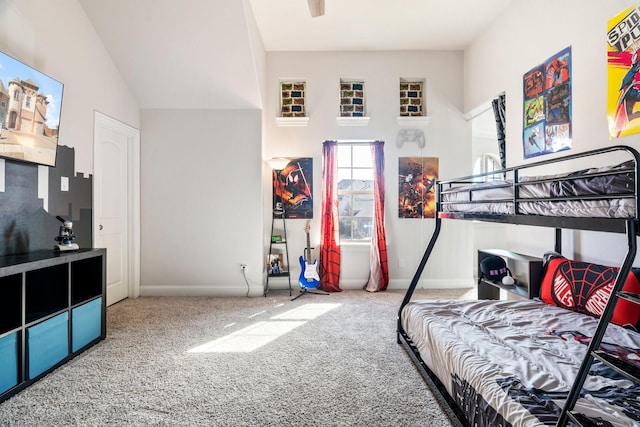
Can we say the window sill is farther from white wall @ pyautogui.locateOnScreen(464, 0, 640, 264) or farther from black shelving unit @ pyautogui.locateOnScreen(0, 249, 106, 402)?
black shelving unit @ pyautogui.locateOnScreen(0, 249, 106, 402)

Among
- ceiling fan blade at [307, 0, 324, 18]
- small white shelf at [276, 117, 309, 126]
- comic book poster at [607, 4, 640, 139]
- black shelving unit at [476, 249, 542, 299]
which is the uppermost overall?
ceiling fan blade at [307, 0, 324, 18]

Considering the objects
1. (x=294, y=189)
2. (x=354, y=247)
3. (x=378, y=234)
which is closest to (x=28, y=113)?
(x=294, y=189)

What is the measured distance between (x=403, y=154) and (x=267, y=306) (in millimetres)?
2590

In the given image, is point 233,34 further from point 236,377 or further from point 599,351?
point 599,351

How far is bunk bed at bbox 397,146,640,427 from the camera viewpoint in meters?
1.04

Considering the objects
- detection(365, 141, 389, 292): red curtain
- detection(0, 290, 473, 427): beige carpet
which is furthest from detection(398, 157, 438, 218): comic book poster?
detection(0, 290, 473, 427): beige carpet

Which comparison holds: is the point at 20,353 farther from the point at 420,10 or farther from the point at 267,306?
the point at 420,10

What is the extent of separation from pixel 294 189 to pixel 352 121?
3.85 ft

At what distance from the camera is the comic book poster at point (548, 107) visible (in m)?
2.56

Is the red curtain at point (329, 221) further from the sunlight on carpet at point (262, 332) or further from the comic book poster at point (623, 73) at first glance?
the comic book poster at point (623, 73)

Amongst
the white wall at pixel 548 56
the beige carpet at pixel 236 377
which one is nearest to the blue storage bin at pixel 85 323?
the beige carpet at pixel 236 377

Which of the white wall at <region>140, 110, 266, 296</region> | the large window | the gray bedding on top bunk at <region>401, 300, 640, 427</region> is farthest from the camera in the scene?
the large window

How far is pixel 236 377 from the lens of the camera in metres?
2.03

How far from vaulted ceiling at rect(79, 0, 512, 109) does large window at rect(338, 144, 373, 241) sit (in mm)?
1336
